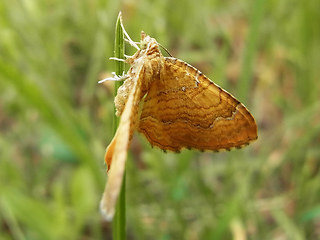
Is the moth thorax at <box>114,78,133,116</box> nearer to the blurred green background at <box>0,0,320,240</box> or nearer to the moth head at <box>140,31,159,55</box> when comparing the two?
the moth head at <box>140,31,159,55</box>

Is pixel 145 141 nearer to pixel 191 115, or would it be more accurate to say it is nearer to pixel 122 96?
pixel 191 115

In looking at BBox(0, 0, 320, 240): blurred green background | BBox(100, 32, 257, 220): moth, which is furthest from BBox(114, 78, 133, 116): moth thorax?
BBox(0, 0, 320, 240): blurred green background

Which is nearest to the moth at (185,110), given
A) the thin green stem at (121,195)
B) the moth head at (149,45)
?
the moth head at (149,45)

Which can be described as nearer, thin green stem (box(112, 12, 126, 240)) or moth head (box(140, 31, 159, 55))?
thin green stem (box(112, 12, 126, 240))

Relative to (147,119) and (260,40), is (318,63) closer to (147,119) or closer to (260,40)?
(260,40)

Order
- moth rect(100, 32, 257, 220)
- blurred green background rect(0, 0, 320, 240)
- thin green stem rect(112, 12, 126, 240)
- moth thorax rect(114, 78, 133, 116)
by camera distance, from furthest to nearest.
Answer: blurred green background rect(0, 0, 320, 240), moth rect(100, 32, 257, 220), moth thorax rect(114, 78, 133, 116), thin green stem rect(112, 12, 126, 240)

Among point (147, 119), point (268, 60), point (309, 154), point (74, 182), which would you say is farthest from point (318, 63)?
point (147, 119)

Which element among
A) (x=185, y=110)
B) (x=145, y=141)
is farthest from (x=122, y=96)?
(x=145, y=141)
